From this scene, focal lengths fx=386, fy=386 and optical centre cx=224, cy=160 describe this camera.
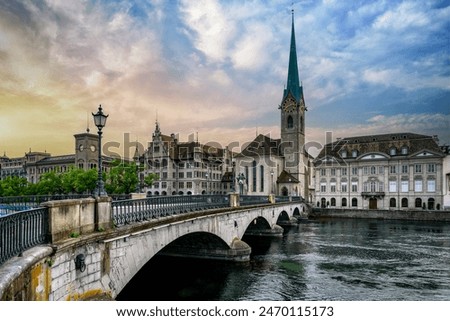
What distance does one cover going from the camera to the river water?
15305mm

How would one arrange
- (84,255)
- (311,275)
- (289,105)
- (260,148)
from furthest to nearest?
(289,105) → (260,148) → (311,275) → (84,255)

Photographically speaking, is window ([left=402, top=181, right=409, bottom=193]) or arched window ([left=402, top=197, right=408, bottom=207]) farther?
arched window ([left=402, top=197, right=408, bottom=207])

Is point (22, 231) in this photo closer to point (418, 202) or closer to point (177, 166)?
point (418, 202)

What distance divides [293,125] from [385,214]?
87.8ft

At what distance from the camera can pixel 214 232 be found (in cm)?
1950

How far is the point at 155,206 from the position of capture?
13.7 meters

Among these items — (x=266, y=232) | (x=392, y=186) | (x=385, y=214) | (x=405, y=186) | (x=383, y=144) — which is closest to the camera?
(x=266, y=232)

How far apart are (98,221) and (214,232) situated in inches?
430

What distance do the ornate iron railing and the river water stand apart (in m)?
8.70

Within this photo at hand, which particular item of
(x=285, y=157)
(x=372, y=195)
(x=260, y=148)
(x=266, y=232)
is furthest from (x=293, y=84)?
(x=266, y=232)

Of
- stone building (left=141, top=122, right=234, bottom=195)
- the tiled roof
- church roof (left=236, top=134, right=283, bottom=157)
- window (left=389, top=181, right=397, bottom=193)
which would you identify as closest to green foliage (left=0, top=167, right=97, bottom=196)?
stone building (left=141, top=122, right=234, bottom=195)

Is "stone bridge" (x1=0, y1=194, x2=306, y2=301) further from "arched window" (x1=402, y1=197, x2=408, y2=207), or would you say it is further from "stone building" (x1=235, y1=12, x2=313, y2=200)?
"stone building" (x1=235, y1=12, x2=313, y2=200)

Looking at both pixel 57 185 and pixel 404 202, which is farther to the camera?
pixel 404 202

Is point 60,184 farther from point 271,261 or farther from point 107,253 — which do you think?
point 107,253
